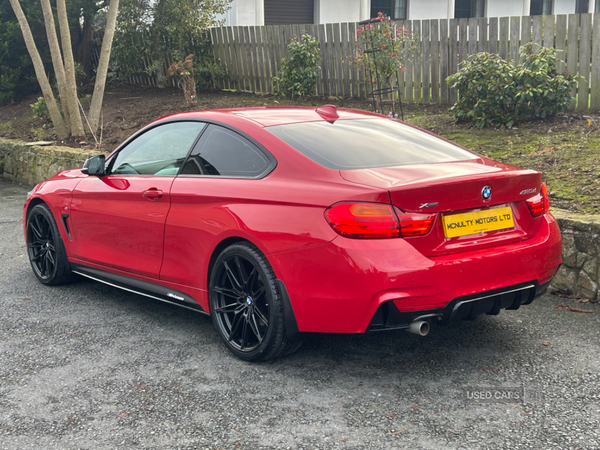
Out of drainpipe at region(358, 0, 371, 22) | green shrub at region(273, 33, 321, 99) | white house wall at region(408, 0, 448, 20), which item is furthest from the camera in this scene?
white house wall at region(408, 0, 448, 20)

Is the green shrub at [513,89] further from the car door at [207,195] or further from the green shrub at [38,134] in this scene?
the green shrub at [38,134]

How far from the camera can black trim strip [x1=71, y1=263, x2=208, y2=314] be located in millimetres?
4258

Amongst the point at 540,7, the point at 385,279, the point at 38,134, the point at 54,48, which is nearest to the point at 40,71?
the point at 54,48

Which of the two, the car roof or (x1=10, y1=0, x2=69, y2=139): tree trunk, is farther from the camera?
(x1=10, y1=0, x2=69, y2=139): tree trunk

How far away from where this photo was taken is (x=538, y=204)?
151 inches

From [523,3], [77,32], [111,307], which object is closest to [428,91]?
[111,307]

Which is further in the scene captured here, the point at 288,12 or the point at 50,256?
the point at 288,12

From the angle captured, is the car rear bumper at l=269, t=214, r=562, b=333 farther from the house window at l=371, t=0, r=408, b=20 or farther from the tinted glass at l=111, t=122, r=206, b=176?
the house window at l=371, t=0, r=408, b=20

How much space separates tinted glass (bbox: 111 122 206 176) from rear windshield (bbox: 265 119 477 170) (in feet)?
2.39

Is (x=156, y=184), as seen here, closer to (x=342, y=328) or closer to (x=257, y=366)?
(x=257, y=366)

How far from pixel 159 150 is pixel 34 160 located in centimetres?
841

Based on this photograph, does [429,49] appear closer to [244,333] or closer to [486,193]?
[486,193]

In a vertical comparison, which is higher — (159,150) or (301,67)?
(301,67)

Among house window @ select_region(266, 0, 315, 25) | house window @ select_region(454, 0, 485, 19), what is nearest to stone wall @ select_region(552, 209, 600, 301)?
house window @ select_region(266, 0, 315, 25)
